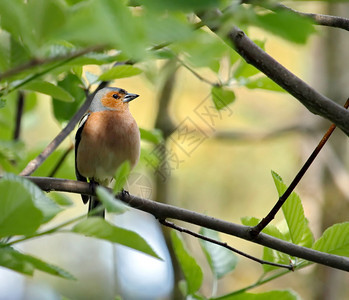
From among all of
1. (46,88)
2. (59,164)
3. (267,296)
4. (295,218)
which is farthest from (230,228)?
(59,164)

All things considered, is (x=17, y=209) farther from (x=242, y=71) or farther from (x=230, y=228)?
(x=242, y=71)

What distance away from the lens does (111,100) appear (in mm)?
3668

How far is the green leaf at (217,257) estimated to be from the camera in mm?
2045

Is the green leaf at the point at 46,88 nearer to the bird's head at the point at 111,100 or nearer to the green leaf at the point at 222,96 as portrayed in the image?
the green leaf at the point at 222,96

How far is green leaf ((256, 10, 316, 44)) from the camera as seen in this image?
792mm

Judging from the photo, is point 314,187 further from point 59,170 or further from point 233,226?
point 233,226

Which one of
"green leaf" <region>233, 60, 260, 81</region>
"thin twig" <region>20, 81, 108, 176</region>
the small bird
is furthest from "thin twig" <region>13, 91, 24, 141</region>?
"green leaf" <region>233, 60, 260, 81</region>

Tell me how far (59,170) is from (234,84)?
951 millimetres

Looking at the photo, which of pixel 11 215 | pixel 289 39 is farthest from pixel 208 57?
pixel 11 215

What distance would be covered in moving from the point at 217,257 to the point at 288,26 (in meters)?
1.41

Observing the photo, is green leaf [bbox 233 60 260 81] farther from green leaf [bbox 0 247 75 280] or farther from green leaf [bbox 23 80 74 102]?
green leaf [bbox 0 247 75 280]

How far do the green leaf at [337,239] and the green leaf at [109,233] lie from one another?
0.83m

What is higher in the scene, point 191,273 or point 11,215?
point 11,215

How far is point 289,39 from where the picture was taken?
0.79 m
